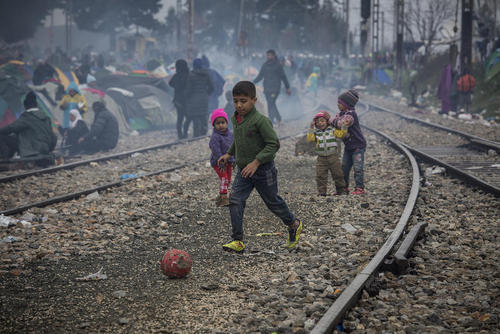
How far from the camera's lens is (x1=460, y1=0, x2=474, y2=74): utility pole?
20.8 metres

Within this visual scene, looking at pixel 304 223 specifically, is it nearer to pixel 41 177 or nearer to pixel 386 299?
pixel 386 299

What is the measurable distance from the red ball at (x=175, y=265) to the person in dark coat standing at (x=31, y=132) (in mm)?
7772

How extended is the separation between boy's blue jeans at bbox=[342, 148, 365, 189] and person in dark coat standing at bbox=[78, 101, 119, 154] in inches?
296

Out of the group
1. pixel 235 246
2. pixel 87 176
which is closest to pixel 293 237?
pixel 235 246

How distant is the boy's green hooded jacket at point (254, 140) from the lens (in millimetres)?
4895

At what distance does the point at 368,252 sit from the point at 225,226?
1.88 meters

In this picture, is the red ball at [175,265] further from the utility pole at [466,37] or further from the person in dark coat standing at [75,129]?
the utility pole at [466,37]

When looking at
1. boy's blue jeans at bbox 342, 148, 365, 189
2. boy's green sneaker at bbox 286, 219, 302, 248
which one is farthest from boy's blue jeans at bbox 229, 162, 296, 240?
boy's blue jeans at bbox 342, 148, 365, 189

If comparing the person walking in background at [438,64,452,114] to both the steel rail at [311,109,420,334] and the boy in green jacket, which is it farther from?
the boy in green jacket

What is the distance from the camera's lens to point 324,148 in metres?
7.34

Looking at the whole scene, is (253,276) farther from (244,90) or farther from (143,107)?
(143,107)

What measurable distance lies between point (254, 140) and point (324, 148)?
2.53 m

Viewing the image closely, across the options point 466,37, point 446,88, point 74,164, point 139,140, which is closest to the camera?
point 74,164

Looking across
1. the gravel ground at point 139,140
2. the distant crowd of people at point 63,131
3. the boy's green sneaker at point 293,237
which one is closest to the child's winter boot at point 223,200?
the boy's green sneaker at point 293,237
